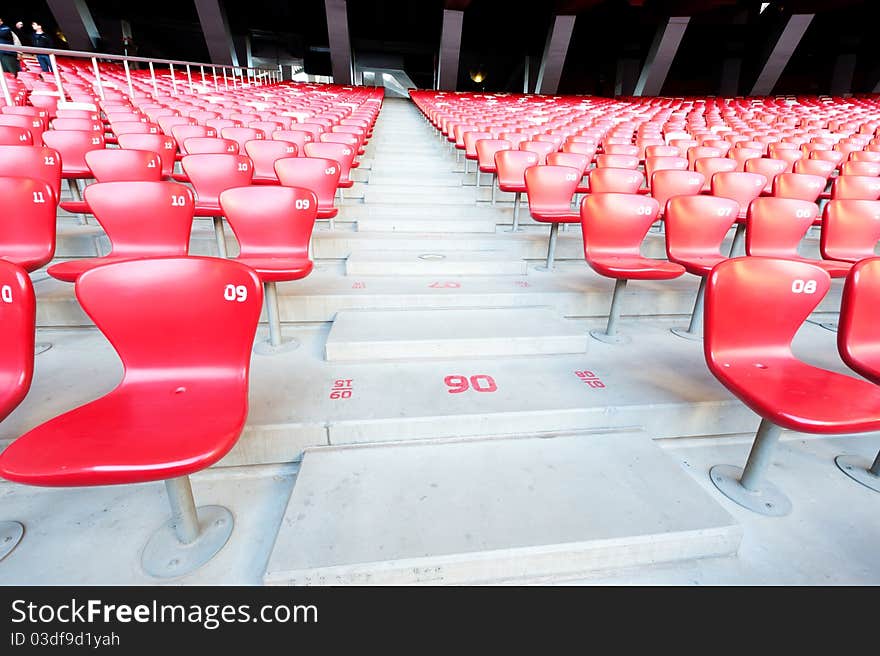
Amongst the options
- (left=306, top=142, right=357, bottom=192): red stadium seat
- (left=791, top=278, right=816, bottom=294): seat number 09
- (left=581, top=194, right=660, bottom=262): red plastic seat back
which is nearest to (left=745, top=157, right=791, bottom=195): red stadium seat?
(left=581, top=194, right=660, bottom=262): red plastic seat back

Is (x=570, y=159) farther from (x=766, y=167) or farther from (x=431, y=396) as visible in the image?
(x=431, y=396)

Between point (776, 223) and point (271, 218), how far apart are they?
310 cm

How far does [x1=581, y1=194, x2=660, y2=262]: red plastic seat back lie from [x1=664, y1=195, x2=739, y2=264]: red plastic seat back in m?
0.13

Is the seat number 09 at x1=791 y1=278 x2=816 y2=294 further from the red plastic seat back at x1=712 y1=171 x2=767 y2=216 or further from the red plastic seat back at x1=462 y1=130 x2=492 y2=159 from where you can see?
the red plastic seat back at x1=462 y1=130 x2=492 y2=159

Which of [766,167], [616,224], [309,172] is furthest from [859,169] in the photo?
[309,172]

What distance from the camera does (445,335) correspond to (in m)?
2.23

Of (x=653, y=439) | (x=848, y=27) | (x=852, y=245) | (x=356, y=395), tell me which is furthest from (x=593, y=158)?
(x=848, y=27)

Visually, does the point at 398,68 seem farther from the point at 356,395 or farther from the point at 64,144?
the point at 356,395

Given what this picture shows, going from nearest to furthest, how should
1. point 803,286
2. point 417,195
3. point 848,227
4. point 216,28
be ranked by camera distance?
point 803,286 → point 848,227 → point 417,195 → point 216,28

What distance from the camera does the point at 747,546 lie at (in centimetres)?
142

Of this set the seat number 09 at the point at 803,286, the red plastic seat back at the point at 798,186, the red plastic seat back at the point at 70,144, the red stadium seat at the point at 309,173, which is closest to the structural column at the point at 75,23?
the red plastic seat back at the point at 70,144

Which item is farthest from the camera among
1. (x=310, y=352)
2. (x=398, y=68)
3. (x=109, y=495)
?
(x=398, y=68)

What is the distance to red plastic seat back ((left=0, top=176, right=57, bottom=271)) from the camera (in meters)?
2.21
